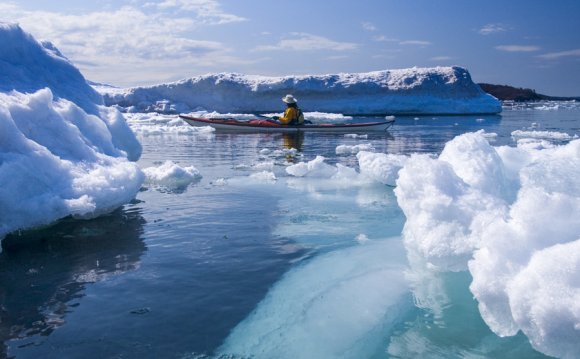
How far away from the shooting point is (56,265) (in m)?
4.29

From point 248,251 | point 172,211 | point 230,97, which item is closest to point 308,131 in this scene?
point 172,211

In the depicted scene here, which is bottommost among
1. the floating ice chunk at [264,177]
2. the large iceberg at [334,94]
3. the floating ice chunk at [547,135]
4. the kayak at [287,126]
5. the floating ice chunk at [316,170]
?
the floating ice chunk at [264,177]

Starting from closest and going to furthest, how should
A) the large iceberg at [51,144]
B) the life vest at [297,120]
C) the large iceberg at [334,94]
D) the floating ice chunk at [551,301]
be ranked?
the floating ice chunk at [551,301] → the large iceberg at [51,144] → the life vest at [297,120] → the large iceberg at [334,94]

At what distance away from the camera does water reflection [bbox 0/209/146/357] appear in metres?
3.30

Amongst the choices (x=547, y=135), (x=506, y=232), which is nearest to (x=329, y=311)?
(x=506, y=232)

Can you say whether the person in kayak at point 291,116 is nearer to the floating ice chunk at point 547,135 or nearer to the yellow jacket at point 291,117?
the yellow jacket at point 291,117

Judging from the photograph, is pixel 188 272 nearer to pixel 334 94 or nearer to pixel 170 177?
pixel 170 177

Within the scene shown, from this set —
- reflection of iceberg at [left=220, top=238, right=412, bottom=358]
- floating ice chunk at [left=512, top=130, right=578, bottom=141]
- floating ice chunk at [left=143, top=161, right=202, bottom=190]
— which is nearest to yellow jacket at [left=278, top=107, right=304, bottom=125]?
floating ice chunk at [left=512, top=130, right=578, bottom=141]

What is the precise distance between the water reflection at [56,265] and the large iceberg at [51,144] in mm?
259

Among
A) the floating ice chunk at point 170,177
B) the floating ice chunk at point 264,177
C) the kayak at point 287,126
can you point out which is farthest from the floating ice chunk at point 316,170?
the kayak at point 287,126

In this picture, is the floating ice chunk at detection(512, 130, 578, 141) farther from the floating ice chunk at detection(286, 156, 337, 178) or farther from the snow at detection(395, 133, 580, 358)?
the snow at detection(395, 133, 580, 358)

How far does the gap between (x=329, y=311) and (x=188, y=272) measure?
138 centimetres

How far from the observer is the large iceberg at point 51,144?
14.9 ft

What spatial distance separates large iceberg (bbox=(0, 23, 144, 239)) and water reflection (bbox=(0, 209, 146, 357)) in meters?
0.26
